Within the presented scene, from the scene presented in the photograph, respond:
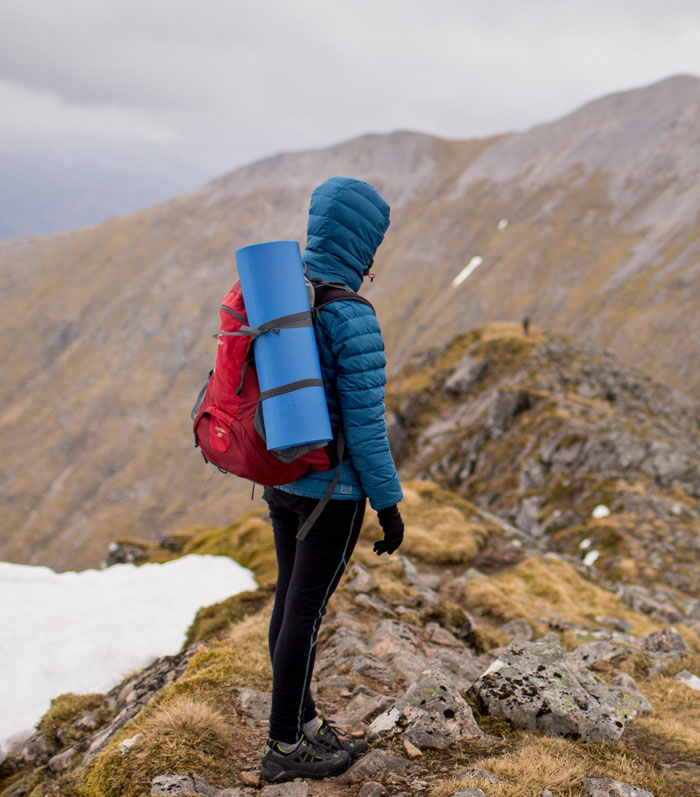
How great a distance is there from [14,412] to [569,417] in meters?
172

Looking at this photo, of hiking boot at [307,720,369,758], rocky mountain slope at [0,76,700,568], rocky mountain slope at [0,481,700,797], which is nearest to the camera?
rocky mountain slope at [0,481,700,797]

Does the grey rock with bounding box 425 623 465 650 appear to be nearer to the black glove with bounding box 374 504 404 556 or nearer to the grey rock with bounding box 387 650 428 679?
the grey rock with bounding box 387 650 428 679

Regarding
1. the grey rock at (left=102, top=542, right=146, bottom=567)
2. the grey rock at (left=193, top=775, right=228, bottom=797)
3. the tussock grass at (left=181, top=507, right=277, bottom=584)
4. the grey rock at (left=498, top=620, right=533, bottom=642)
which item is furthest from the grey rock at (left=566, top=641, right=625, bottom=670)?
the grey rock at (left=102, top=542, right=146, bottom=567)

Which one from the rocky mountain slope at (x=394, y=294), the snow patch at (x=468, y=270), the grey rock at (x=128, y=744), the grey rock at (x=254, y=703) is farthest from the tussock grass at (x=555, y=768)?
the snow patch at (x=468, y=270)

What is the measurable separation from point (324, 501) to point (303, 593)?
907 millimetres

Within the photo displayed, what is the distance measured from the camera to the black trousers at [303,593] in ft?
16.0

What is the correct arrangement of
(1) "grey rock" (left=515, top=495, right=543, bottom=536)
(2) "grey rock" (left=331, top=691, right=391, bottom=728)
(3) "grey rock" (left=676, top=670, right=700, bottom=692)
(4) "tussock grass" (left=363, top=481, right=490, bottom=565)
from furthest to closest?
1. (1) "grey rock" (left=515, top=495, right=543, bottom=536)
2. (4) "tussock grass" (left=363, top=481, right=490, bottom=565)
3. (3) "grey rock" (left=676, top=670, right=700, bottom=692)
4. (2) "grey rock" (left=331, top=691, right=391, bottom=728)

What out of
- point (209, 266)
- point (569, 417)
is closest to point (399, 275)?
point (209, 266)

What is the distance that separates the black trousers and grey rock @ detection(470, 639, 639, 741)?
2175 millimetres

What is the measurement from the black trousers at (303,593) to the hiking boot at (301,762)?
12cm

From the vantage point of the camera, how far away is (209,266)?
608ft

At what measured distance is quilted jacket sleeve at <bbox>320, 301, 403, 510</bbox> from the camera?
15.1ft

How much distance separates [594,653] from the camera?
964 centimetres

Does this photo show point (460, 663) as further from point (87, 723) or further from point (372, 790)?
point (87, 723)
